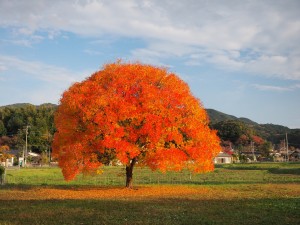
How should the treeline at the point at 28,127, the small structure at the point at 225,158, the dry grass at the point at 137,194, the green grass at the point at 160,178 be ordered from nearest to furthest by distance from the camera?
the dry grass at the point at 137,194, the green grass at the point at 160,178, the treeline at the point at 28,127, the small structure at the point at 225,158

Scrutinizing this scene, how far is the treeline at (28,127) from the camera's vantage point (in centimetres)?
13888

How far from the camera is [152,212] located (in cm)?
1988

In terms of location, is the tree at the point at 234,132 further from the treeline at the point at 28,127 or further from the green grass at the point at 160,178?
the green grass at the point at 160,178

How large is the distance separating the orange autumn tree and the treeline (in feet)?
352

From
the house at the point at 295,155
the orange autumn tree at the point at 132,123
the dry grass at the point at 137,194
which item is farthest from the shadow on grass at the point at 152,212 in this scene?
the house at the point at 295,155

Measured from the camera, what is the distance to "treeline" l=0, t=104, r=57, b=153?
139 m

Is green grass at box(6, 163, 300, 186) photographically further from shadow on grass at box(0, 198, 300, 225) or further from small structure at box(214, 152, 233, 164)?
small structure at box(214, 152, 233, 164)

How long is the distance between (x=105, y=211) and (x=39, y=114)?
142 m

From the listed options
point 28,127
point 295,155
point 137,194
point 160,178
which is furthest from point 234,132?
point 137,194

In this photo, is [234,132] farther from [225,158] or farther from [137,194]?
[137,194]

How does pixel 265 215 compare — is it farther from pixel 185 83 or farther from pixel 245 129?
pixel 245 129

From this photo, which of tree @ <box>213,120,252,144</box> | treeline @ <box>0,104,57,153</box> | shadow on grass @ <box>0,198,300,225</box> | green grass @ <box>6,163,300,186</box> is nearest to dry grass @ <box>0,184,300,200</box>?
shadow on grass @ <box>0,198,300,225</box>

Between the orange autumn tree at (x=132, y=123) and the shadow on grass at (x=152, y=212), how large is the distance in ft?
22.6

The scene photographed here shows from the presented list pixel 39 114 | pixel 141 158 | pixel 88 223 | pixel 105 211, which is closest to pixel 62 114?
pixel 141 158
